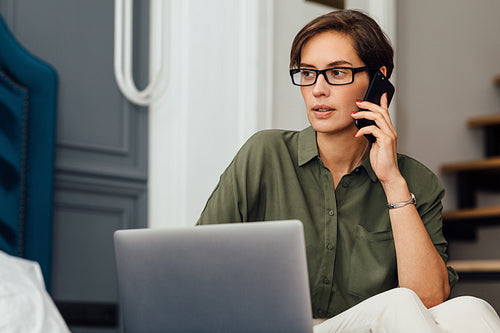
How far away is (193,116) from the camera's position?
2.50m

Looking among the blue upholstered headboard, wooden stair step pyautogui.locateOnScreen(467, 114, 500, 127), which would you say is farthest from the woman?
wooden stair step pyautogui.locateOnScreen(467, 114, 500, 127)

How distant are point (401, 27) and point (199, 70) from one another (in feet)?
3.53

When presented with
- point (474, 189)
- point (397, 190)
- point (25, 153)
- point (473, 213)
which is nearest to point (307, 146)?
point (397, 190)

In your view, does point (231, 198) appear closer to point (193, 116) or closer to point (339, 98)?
point (339, 98)

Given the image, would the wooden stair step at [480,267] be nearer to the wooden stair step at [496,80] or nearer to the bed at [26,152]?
the wooden stair step at [496,80]

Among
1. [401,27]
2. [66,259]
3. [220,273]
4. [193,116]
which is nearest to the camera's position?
[220,273]

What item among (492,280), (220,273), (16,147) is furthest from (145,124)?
(220,273)

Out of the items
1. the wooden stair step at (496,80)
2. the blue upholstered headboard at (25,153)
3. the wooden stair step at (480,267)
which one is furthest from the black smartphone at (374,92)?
the wooden stair step at (496,80)

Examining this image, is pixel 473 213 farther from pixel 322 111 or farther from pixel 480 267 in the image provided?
pixel 322 111

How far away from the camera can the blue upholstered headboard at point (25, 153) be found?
212cm

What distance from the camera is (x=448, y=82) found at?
3229mm

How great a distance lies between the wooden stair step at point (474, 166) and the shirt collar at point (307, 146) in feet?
5.16

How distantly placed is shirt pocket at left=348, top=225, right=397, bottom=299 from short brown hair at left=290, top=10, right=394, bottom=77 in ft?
1.33

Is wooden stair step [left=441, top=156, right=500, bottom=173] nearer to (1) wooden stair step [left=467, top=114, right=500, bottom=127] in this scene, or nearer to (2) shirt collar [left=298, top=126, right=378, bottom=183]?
(1) wooden stair step [left=467, top=114, right=500, bottom=127]
